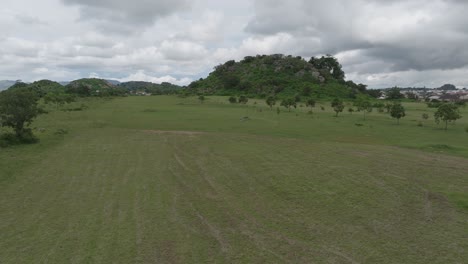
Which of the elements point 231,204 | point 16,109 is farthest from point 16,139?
point 231,204

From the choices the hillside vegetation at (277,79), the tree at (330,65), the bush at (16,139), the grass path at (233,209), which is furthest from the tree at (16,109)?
the tree at (330,65)

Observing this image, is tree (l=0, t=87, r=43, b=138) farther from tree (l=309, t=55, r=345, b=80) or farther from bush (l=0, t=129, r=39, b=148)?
tree (l=309, t=55, r=345, b=80)

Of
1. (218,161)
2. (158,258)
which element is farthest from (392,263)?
(218,161)

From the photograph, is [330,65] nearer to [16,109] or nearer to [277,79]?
[277,79]

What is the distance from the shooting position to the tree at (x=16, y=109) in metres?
32.2

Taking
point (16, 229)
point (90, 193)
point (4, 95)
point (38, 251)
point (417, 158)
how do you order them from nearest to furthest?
point (38, 251) < point (16, 229) < point (90, 193) < point (417, 158) < point (4, 95)

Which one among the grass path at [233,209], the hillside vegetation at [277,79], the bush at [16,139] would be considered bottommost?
the grass path at [233,209]

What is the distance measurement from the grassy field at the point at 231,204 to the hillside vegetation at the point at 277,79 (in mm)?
99205

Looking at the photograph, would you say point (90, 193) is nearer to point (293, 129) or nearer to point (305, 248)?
point (305, 248)

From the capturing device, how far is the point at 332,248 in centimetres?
1216

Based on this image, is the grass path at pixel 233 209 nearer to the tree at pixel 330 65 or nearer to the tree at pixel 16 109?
the tree at pixel 16 109

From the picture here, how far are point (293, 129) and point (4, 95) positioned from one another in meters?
34.2

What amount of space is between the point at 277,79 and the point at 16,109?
123529mm

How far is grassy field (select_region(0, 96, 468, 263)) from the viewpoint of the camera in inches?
472
